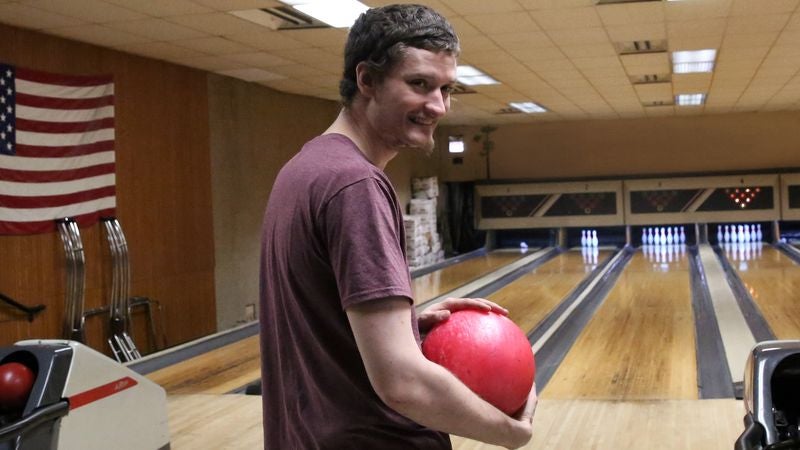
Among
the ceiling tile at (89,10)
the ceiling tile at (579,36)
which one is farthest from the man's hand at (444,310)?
the ceiling tile at (579,36)

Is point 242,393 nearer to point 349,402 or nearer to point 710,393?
point 710,393

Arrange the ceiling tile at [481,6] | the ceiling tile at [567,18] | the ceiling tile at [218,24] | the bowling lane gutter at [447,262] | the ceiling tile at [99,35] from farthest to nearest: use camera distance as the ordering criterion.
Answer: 1. the bowling lane gutter at [447,262]
2. the ceiling tile at [99,35]
3. the ceiling tile at [567,18]
4. the ceiling tile at [218,24]
5. the ceiling tile at [481,6]

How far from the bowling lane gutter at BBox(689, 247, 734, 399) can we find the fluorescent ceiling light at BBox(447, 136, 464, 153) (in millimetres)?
5992

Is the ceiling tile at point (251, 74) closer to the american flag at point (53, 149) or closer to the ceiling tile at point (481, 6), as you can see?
the american flag at point (53, 149)

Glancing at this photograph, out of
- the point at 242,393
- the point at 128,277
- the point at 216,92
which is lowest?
the point at 242,393

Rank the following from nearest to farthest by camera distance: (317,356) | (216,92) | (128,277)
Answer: (317,356)
(128,277)
(216,92)

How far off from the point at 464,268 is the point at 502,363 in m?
9.65

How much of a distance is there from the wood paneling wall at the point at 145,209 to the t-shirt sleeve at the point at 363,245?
496 cm

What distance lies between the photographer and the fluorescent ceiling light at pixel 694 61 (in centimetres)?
731

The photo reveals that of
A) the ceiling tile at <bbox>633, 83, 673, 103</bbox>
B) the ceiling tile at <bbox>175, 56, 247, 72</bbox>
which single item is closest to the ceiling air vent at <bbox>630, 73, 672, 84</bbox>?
the ceiling tile at <bbox>633, 83, 673, 103</bbox>

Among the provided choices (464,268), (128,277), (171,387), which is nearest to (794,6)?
(171,387)

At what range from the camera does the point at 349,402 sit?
3.45 feet

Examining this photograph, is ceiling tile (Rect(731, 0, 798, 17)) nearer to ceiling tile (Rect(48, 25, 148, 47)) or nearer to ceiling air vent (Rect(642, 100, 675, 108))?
ceiling tile (Rect(48, 25, 148, 47))

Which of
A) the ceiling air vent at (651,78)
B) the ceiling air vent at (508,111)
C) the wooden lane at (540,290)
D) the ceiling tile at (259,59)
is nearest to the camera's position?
the ceiling tile at (259,59)
